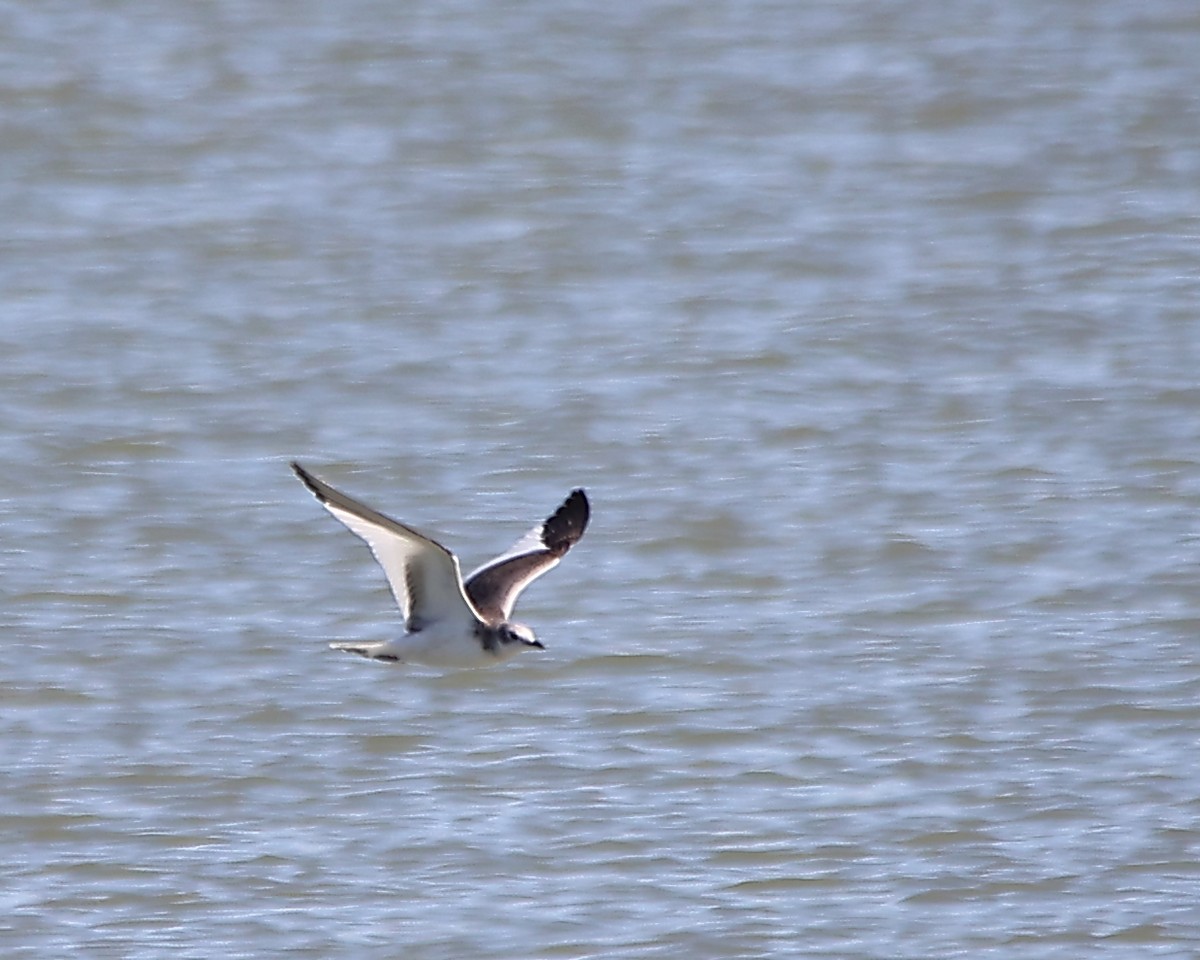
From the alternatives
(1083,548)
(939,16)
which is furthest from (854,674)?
(939,16)

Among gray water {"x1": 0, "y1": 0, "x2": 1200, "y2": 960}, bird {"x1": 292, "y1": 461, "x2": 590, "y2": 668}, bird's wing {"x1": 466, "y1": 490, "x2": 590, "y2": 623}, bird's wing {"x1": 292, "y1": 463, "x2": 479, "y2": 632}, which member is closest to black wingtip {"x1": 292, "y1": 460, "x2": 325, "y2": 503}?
bird's wing {"x1": 292, "y1": 463, "x2": 479, "y2": 632}

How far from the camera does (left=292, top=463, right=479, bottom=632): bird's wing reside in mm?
6858

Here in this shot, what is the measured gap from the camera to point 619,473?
11.1 metres

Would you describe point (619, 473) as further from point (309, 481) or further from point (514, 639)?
point (309, 481)

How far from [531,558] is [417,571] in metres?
0.78

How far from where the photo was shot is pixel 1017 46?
18016 millimetres

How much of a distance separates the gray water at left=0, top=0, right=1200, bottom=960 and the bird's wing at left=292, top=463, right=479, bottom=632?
872 millimetres

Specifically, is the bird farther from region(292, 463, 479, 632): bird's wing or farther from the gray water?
the gray water

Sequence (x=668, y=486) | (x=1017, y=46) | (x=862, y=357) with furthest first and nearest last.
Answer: (x=1017, y=46), (x=862, y=357), (x=668, y=486)

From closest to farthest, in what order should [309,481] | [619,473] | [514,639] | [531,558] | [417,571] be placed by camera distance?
[309,481] < [417,571] < [514,639] < [531,558] < [619,473]

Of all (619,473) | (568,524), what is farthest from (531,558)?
(619,473)

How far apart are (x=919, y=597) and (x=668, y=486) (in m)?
1.58

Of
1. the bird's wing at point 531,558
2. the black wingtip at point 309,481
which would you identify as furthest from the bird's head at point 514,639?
the black wingtip at point 309,481

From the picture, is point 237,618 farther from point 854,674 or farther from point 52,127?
point 52,127
